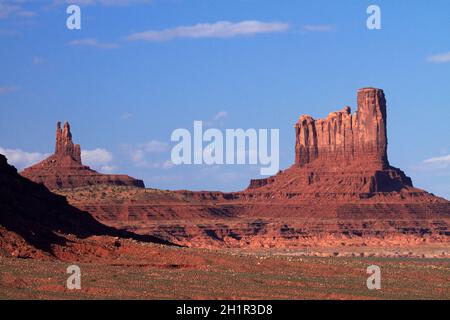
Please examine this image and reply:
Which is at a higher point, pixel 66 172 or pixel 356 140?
pixel 356 140

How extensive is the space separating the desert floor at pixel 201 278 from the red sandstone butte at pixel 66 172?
112186 mm

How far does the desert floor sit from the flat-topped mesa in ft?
395

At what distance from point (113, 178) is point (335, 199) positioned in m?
37.5

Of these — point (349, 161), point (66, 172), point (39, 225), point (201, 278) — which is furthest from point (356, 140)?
point (201, 278)

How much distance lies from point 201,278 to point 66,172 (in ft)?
435

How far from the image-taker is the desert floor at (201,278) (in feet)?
154

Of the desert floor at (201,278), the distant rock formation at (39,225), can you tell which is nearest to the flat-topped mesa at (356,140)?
the distant rock formation at (39,225)

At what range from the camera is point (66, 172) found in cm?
18425

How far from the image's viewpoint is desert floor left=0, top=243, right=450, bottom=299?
4706 cm

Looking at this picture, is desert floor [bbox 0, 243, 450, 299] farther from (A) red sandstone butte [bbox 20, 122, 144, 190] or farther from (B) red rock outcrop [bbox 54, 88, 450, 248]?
(A) red sandstone butte [bbox 20, 122, 144, 190]

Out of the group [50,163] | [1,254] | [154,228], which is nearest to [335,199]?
[154,228]

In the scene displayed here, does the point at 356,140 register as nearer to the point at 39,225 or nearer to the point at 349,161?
the point at 349,161

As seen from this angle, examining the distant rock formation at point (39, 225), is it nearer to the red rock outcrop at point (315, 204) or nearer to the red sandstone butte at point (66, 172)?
the red rock outcrop at point (315, 204)
